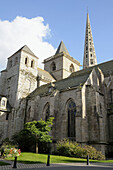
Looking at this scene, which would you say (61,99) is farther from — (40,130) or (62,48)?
(62,48)

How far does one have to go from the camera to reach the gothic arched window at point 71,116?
2380 cm

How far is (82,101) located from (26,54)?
2100 cm

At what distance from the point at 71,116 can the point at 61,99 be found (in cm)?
344

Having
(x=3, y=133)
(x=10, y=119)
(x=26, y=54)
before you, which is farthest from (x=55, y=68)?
(x=3, y=133)

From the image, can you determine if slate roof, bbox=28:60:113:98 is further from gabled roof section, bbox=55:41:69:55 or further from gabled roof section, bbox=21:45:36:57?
gabled roof section, bbox=55:41:69:55

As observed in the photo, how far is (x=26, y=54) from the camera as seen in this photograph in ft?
124

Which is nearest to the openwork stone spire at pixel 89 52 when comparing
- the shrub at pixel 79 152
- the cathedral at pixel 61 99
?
the cathedral at pixel 61 99

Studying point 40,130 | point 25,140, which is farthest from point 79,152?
point 25,140

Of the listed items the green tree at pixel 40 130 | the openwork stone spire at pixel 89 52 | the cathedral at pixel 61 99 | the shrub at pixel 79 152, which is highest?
the openwork stone spire at pixel 89 52

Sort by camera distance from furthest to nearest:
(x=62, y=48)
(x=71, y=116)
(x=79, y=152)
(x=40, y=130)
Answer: (x=62, y=48), (x=71, y=116), (x=40, y=130), (x=79, y=152)

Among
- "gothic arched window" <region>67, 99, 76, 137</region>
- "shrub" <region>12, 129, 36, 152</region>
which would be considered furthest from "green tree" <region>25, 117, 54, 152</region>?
"gothic arched window" <region>67, 99, 76, 137</region>

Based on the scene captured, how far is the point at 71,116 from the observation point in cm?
2475

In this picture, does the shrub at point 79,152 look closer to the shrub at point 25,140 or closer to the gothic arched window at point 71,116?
the gothic arched window at point 71,116

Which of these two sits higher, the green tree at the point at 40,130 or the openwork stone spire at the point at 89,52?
the openwork stone spire at the point at 89,52
